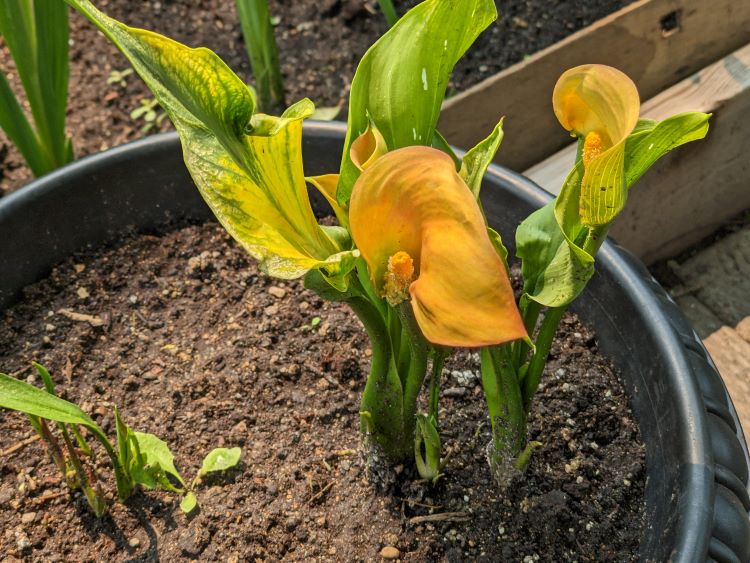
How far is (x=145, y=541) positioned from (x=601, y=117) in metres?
0.54

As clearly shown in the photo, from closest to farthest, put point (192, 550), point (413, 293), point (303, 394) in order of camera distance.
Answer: point (413, 293) < point (192, 550) < point (303, 394)

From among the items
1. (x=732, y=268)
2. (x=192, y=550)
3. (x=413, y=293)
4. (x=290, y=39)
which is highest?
(x=413, y=293)

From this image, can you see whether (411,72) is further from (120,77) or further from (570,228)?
(120,77)

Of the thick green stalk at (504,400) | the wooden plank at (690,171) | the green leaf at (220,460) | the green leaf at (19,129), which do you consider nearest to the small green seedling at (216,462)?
the green leaf at (220,460)

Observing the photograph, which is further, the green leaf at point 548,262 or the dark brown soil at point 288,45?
the dark brown soil at point 288,45

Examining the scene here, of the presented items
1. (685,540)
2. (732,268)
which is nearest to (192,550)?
(685,540)

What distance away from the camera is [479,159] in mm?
591

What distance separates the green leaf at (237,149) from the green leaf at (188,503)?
0.33 metres

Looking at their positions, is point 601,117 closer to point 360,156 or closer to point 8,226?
point 360,156

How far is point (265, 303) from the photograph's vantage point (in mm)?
953

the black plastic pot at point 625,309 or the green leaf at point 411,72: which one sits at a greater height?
the green leaf at point 411,72

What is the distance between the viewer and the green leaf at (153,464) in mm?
744

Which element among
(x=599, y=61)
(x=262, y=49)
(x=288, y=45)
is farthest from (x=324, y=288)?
(x=288, y=45)

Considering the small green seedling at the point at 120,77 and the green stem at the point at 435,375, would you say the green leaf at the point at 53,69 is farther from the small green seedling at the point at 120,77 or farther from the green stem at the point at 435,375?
the green stem at the point at 435,375
